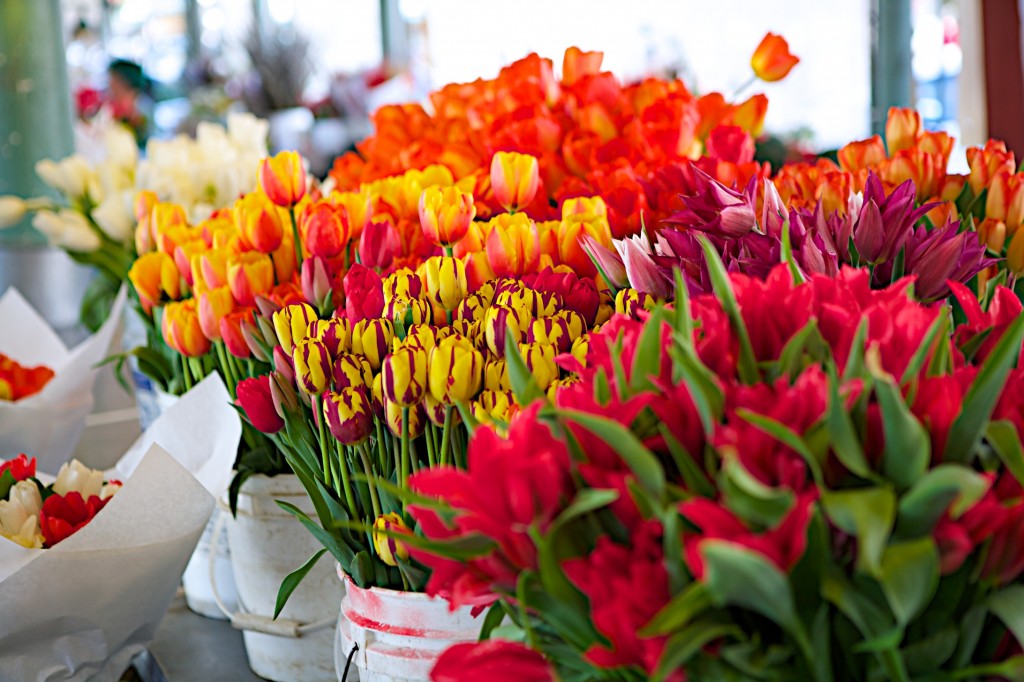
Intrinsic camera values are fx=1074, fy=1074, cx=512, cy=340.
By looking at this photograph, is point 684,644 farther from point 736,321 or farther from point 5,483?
point 5,483

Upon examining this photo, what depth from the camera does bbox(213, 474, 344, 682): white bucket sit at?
66 centimetres

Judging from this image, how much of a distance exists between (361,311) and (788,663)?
0.89 ft

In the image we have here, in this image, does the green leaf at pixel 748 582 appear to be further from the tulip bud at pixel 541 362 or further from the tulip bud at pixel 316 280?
the tulip bud at pixel 316 280

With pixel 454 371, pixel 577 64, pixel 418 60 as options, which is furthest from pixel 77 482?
pixel 418 60

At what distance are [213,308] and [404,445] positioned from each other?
8.8 inches

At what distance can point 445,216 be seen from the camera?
551mm

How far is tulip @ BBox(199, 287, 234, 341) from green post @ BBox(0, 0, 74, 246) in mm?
1590

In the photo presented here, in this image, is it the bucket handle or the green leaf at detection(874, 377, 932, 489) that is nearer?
the green leaf at detection(874, 377, 932, 489)

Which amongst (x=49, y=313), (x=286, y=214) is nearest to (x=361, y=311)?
(x=286, y=214)

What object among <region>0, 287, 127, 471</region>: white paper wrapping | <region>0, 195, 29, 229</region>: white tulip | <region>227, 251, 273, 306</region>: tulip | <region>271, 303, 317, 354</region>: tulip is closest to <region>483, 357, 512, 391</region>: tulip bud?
<region>271, 303, 317, 354</region>: tulip

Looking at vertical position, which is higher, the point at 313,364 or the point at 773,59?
the point at 773,59

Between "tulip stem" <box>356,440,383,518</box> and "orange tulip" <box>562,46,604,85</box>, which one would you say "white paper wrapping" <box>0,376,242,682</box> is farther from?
"orange tulip" <box>562,46,604,85</box>

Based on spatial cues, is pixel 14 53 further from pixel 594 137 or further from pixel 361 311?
pixel 361 311

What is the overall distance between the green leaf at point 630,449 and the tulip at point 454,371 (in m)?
0.15
